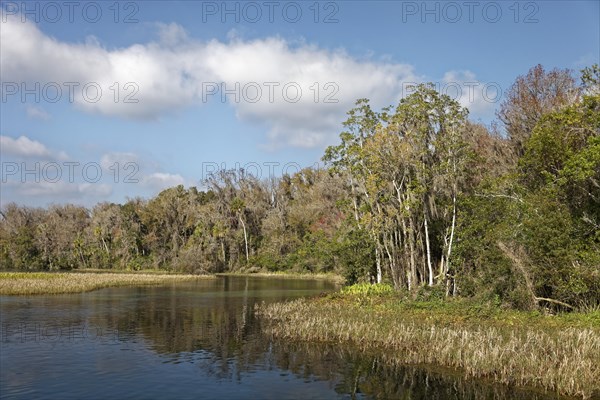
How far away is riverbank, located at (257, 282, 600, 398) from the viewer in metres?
17.6

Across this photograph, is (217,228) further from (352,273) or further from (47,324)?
(47,324)

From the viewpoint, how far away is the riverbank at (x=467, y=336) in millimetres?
17625

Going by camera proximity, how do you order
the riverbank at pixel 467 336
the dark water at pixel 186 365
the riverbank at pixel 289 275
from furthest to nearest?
1. the riverbank at pixel 289 275
2. the dark water at pixel 186 365
3. the riverbank at pixel 467 336

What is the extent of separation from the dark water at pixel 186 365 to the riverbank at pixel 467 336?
93 cm

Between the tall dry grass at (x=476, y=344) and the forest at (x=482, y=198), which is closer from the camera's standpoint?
the tall dry grass at (x=476, y=344)

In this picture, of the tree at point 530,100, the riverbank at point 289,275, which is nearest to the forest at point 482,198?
the tree at point 530,100

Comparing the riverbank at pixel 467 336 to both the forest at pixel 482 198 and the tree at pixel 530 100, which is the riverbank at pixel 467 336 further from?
the tree at pixel 530 100

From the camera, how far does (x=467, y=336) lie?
21.4 m

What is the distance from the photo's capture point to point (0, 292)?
1937 inches

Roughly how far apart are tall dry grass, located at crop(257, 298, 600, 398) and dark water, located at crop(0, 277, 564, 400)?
0.81 m

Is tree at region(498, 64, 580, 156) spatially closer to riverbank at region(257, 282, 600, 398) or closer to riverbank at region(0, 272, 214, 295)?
riverbank at region(257, 282, 600, 398)

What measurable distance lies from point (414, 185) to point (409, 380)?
824 inches

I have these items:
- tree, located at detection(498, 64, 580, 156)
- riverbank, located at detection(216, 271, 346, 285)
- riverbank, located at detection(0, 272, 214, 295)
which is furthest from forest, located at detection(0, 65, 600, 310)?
riverbank, located at detection(0, 272, 214, 295)

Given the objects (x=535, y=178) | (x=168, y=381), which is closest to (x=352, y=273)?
(x=535, y=178)
